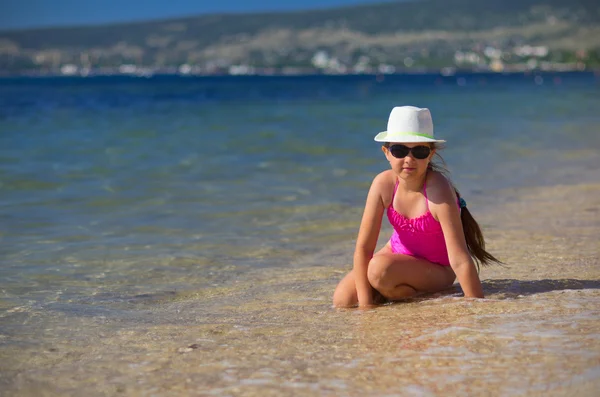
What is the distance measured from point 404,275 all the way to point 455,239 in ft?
1.19

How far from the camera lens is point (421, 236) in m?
4.50

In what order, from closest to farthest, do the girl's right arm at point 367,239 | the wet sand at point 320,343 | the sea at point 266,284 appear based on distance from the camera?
the wet sand at point 320,343 < the sea at point 266,284 < the girl's right arm at point 367,239

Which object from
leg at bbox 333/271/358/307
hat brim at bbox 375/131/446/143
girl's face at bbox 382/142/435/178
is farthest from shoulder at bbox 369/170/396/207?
leg at bbox 333/271/358/307

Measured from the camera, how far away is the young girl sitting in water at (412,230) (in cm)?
427

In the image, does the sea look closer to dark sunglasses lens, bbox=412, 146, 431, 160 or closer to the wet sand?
the wet sand

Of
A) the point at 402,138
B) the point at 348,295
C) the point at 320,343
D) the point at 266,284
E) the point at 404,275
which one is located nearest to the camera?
the point at 320,343

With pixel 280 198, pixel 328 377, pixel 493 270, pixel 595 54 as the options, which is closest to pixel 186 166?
pixel 280 198

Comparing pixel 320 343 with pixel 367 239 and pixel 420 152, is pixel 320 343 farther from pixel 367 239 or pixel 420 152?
pixel 420 152

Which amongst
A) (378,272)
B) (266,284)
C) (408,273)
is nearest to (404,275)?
(408,273)

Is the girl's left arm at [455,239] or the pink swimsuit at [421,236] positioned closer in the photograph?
the girl's left arm at [455,239]

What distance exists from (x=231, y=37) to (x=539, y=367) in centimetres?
16821

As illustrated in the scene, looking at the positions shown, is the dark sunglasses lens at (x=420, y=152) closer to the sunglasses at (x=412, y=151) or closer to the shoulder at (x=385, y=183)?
the sunglasses at (x=412, y=151)

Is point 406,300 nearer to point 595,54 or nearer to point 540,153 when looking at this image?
point 540,153

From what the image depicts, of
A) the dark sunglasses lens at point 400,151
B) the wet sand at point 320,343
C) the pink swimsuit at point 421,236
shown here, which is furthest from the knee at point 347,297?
the dark sunglasses lens at point 400,151
